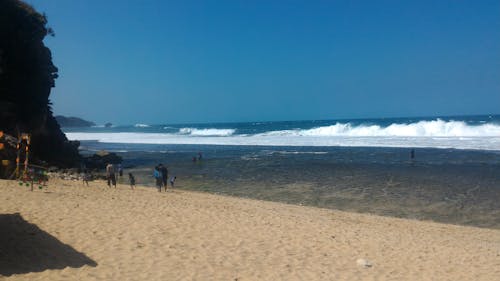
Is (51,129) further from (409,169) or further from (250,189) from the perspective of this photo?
(409,169)

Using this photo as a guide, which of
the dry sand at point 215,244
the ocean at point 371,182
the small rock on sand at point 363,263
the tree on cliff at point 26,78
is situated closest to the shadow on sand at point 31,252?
the dry sand at point 215,244

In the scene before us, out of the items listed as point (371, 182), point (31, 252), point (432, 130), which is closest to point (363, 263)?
point (31, 252)

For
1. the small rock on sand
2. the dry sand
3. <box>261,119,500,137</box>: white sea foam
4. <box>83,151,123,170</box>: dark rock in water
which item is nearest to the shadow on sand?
the dry sand

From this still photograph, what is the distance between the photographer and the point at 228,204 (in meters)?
15.5

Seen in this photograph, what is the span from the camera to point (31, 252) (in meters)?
7.67

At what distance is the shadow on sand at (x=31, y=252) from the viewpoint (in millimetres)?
7016

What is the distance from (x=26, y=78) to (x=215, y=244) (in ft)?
81.0

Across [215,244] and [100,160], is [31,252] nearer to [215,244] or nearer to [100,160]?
[215,244]

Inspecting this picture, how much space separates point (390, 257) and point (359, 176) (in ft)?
50.6

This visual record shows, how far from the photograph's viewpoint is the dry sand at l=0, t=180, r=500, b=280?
24.7 ft

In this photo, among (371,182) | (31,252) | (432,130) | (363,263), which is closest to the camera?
(31,252)

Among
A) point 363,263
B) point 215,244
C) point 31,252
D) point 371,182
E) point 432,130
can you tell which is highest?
point 432,130

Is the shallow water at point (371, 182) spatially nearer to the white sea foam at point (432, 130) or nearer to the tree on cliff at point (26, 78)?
the tree on cliff at point (26, 78)

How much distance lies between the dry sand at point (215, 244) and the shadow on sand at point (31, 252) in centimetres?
2
